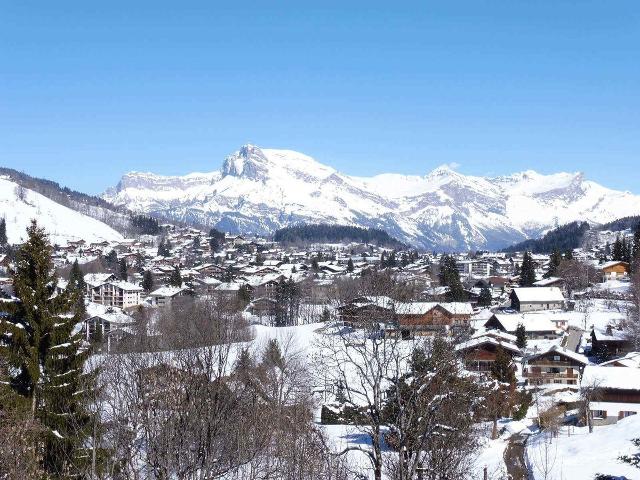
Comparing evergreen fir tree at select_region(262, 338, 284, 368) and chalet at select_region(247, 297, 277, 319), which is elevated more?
chalet at select_region(247, 297, 277, 319)

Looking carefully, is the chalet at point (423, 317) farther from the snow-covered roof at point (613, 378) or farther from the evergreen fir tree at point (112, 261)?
the evergreen fir tree at point (112, 261)

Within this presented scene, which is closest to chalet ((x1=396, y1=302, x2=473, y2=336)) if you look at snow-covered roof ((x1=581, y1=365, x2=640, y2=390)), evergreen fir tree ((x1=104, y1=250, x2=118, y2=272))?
snow-covered roof ((x1=581, y1=365, x2=640, y2=390))

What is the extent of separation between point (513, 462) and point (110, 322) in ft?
109

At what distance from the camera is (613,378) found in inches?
1114

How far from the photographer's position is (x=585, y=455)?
69.7 feet

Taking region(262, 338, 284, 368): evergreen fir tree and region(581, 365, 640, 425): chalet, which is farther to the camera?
region(581, 365, 640, 425): chalet

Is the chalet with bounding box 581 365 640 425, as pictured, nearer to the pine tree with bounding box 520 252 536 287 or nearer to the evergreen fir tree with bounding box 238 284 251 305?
the evergreen fir tree with bounding box 238 284 251 305

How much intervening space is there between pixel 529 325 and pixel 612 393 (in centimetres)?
1650

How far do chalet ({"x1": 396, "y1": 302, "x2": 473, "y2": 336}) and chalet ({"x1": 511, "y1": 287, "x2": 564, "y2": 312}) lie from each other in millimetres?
8037

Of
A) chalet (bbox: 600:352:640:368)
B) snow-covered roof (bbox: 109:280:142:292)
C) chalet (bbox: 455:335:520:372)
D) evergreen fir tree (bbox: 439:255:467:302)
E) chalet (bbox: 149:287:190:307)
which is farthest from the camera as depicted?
snow-covered roof (bbox: 109:280:142:292)

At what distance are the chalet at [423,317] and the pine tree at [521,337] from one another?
3.59 metres

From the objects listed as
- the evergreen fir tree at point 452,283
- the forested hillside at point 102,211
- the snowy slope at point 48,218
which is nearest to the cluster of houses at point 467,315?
the evergreen fir tree at point 452,283

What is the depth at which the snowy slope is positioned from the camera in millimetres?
133750

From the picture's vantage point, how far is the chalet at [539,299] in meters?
53.4
